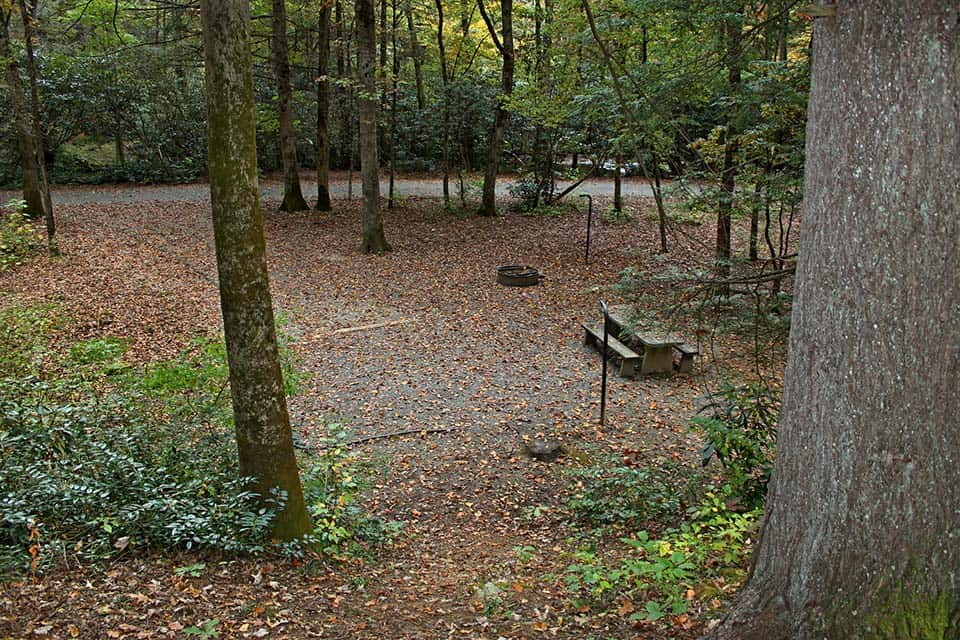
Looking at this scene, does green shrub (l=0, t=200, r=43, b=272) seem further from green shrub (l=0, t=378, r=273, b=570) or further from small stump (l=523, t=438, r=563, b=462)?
small stump (l=523, t=438, r=563, b=462)

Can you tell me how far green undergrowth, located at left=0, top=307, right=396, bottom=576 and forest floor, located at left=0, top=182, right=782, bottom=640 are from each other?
17cm

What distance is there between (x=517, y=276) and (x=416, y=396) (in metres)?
5.52

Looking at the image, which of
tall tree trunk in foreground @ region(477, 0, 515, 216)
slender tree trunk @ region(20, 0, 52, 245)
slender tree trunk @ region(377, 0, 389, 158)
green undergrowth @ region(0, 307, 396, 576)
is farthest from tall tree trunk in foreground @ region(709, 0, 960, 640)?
tall tree trunk in foreground @ region(477, 0, 515, 216)

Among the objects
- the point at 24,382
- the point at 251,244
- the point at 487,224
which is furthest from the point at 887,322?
the point at 487,224

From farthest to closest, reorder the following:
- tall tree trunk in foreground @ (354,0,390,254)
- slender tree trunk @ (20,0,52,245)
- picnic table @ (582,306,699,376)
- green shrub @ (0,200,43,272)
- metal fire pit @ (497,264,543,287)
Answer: tall tree trunk in foreground @ (354,0,390,254) → metal fire pit @ (497,264,543,287) → green shrub @ (0,200,43,272) → slender tree trunk @ (20,0,52,245) → picnic table @ (582,306,699,376)

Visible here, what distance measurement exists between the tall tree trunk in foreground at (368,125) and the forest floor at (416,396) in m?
0.57

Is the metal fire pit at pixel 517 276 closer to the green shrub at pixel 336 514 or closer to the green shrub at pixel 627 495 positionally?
the green shrub at pixel 627 495

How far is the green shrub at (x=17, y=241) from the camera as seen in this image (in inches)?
540

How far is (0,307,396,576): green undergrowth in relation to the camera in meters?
4.34

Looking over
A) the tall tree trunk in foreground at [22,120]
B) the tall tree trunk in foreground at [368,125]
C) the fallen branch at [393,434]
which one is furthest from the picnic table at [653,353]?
the tall tree trunk in foreground at [22,120]

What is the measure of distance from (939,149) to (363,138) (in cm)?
1424

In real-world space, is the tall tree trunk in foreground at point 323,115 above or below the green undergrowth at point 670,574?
above

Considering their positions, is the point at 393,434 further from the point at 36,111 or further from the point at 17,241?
the point at 17,241

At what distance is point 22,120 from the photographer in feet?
50.1
